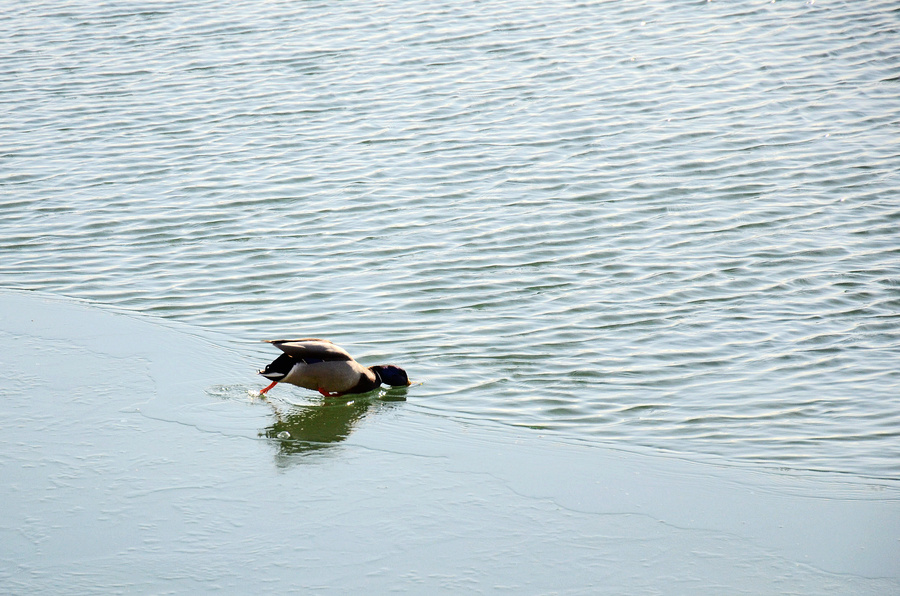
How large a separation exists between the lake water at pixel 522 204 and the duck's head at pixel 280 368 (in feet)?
1.04

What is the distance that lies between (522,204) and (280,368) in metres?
3.92

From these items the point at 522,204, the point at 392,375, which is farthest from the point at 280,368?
the point at 522,204

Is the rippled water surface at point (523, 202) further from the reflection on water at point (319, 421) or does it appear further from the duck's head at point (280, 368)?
the duck's head at point (280, 368)

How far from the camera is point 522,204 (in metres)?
9.56

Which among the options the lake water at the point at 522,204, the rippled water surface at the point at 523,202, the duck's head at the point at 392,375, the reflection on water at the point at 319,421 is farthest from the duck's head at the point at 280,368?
the rippled water surface at the point at 523,202

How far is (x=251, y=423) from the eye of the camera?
19.4ft

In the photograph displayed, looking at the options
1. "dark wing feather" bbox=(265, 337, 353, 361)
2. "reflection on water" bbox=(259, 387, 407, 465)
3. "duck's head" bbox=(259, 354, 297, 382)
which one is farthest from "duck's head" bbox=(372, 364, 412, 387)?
"duck's head" bbox=(259, 354, 297, 382)

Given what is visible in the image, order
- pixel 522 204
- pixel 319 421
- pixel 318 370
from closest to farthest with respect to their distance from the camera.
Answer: pixel 319 421 → pixel 318 370 → pixel 522 204

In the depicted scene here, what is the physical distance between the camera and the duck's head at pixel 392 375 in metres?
6.35

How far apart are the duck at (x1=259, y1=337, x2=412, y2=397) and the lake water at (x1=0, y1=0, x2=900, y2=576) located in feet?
1.08

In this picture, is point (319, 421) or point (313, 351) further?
point (313, 351)

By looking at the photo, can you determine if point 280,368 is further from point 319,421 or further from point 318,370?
point 319,421

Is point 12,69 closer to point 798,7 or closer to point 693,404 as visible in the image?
point 798,7

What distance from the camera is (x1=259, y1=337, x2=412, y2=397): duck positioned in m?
6.19
